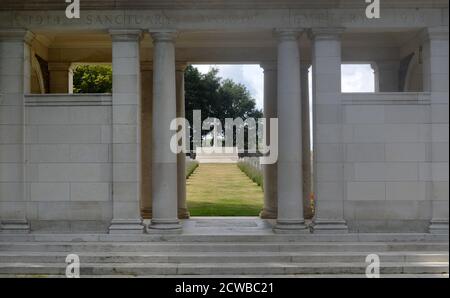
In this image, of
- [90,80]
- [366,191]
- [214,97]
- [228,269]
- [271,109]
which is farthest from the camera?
[214,97]

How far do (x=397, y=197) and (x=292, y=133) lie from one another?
17.3 feet

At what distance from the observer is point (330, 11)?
66.9 ft

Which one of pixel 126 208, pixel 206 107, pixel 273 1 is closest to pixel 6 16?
pixel 126 208

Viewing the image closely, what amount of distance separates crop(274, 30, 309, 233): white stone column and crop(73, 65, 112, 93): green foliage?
5134 cm

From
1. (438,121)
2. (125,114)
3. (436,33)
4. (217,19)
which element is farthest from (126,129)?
(436,33)

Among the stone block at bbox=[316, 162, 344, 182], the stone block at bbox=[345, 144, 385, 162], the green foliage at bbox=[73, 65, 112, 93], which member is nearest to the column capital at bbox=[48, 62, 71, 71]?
the stone block at bbox=[316, 162, 344, 182]

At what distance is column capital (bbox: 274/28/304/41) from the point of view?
67.3 feet

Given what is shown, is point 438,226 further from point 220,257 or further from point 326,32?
point 326,32

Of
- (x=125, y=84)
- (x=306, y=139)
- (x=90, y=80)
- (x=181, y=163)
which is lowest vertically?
(x=181, y=163)

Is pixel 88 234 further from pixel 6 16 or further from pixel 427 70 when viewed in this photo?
pixel 427 70

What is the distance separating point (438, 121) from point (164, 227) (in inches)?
496

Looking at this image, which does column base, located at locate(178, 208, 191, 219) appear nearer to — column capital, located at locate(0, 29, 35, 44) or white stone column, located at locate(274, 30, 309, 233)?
white stone column, located at locate(274, 30, 309, 233)

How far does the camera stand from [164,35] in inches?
808

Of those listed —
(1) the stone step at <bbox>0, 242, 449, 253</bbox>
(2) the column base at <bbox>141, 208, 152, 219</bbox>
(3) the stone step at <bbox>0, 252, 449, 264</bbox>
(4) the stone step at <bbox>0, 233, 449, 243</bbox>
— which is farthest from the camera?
(2) the column base at <bbox>141, 208, 152, 219</bbox>
